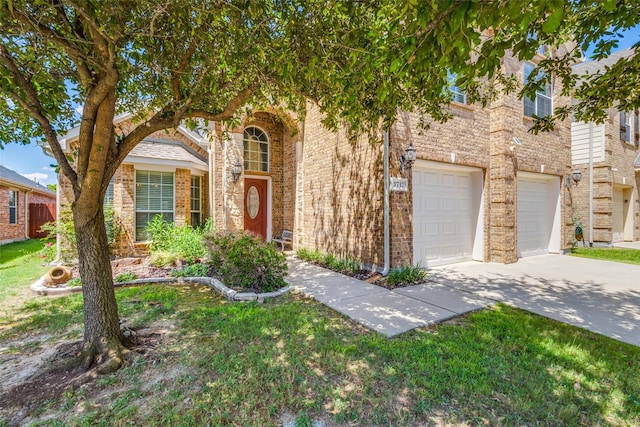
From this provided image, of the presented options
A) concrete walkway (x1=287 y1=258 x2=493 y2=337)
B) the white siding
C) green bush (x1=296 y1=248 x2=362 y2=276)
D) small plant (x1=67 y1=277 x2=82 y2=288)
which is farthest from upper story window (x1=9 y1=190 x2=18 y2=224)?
the white siding

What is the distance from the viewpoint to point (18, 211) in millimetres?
14414

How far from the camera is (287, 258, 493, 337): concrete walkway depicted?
4.32 m

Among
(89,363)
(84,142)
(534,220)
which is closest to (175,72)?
(84,142)

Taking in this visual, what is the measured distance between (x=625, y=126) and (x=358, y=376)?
1957cm

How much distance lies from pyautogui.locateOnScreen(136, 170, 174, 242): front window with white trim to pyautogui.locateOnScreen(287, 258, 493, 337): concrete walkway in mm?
5005

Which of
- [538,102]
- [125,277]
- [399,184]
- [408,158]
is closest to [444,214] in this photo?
[399,184]

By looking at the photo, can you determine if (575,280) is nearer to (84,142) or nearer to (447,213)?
(447,213)

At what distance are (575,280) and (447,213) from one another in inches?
122

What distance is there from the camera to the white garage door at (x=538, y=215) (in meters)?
9.61

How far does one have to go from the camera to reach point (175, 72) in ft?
12.1

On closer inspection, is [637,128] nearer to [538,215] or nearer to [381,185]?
[538,215]

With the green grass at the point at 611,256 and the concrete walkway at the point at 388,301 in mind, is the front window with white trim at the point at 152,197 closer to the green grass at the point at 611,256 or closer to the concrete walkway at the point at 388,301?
the concrete walkway at the point at 388,301

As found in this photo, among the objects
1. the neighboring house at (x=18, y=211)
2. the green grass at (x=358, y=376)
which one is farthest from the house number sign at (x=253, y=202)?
the neighboring house at (x=18, y=211)

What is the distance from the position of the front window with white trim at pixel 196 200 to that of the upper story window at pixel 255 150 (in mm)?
1767
